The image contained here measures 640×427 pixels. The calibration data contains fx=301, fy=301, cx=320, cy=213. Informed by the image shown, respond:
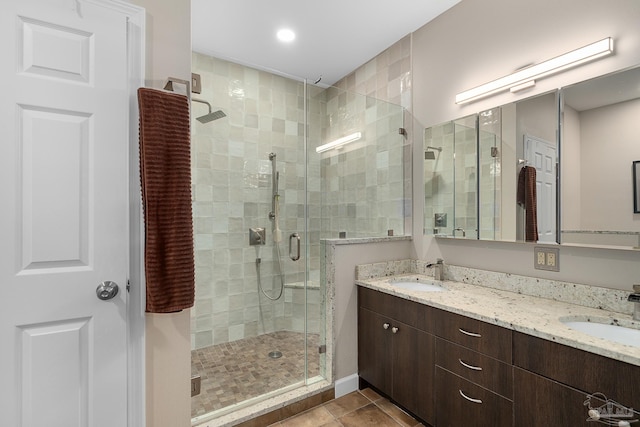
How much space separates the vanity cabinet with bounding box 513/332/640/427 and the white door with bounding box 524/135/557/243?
0.72m

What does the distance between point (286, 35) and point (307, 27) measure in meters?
0.22

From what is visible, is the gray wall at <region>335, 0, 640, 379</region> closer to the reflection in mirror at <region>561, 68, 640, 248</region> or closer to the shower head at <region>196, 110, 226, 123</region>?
the reflection in mirror at <region>561, 68, 640, 248</region>

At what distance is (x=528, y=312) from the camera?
4.84 feet

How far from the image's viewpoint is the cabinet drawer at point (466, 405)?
1384 millimetres

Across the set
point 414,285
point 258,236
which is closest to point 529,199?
point 414,285

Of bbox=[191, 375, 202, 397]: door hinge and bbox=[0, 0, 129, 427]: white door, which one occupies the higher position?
bbox=[0, 0, 129, 427]: white door

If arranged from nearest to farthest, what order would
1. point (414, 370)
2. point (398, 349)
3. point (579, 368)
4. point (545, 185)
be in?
point (579, 368)
point (545, 185)
point (414, 370)
point (398, 349)

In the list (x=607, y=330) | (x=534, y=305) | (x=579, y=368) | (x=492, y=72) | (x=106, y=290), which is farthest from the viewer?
(x=492, y=72)

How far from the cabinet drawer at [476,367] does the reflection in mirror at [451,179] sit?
33.0 inches

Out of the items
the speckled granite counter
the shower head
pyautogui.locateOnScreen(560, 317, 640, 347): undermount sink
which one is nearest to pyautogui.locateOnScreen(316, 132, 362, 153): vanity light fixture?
the shower head

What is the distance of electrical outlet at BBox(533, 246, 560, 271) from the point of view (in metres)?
1.70

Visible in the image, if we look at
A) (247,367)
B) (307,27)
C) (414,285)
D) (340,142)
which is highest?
(307,27)

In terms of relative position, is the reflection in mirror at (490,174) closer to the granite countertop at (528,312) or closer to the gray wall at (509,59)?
the gray wall at (509,59)

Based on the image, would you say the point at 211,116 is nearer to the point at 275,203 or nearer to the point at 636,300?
the point at 275,203
